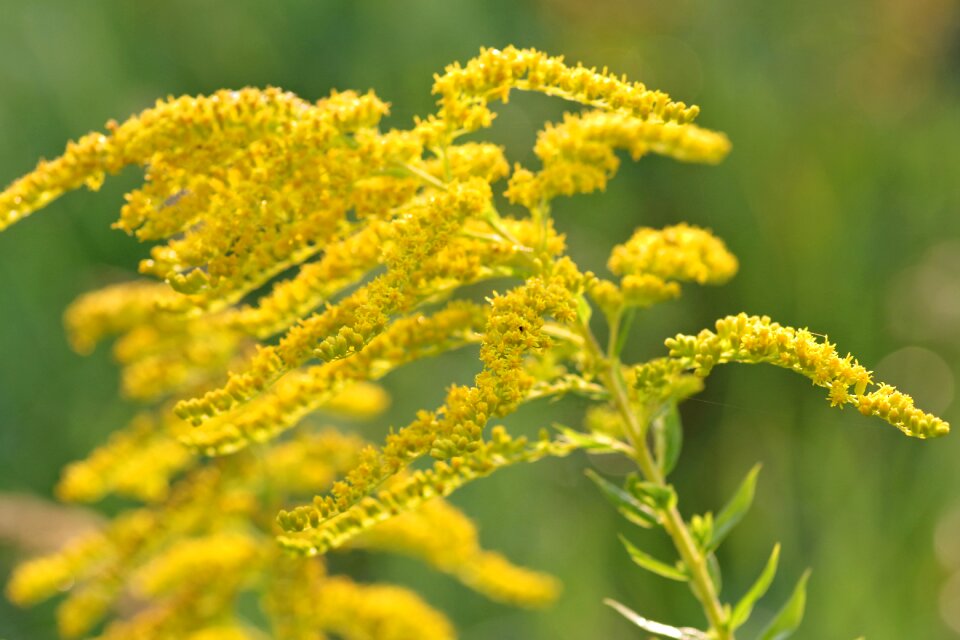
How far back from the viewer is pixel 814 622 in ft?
11.0

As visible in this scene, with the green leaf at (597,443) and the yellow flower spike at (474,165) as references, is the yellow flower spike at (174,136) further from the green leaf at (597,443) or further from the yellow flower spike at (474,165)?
the green leaf at (597,443)

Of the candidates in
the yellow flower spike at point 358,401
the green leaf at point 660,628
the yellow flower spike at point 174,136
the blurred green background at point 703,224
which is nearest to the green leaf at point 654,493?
the green leaf at point 660,628

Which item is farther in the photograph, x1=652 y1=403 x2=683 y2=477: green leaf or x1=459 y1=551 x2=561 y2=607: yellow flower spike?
x1=459 y1=551 x2=561 y2=607: yellow flower spike

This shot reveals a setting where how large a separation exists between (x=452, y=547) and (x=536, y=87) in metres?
1.10

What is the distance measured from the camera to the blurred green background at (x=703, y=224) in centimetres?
356

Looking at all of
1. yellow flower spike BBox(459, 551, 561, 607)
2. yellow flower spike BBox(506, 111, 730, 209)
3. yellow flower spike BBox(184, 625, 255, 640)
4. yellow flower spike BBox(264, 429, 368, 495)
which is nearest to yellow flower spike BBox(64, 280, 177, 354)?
yellow flower spike BBox(264, 429, 368, 495)

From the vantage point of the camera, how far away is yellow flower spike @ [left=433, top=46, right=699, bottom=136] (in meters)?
1.23

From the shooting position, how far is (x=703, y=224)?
16.5ft

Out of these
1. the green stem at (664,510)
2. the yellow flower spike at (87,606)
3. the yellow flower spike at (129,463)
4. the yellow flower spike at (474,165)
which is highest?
the yellow flower spike at (129,463)

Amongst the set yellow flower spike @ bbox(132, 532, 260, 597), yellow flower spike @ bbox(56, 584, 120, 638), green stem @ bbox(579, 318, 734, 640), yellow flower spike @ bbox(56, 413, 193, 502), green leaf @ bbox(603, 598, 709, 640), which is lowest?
green leaf @ bbox(603, 598, 709, 640)

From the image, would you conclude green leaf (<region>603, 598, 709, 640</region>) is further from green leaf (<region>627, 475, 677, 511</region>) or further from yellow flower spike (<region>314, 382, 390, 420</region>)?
yellow flower spike (<region>314, 382, 390, 420</region>)

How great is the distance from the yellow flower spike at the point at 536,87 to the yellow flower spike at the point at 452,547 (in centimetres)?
97

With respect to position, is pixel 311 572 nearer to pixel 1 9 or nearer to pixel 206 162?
pixel 206 162

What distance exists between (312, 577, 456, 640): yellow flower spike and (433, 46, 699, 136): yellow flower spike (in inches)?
38.9
